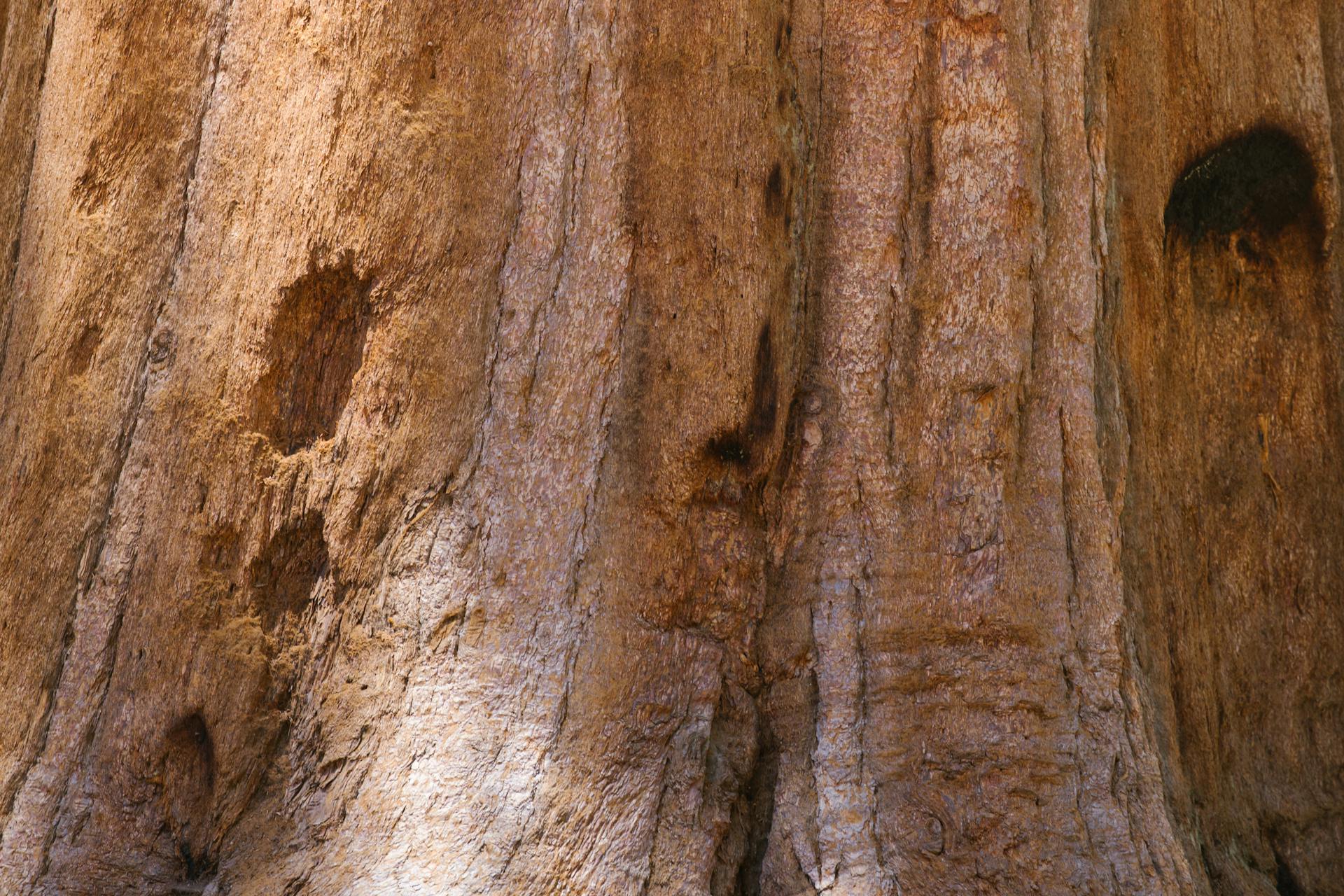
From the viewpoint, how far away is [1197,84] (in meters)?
1.93

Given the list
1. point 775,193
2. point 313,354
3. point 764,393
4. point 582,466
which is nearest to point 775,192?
point 775,193

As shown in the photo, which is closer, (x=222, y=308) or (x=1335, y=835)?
(x=222, y=308)

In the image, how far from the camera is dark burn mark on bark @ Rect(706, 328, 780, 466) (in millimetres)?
1554

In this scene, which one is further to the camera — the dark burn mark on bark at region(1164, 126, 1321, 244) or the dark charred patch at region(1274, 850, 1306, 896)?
the dark burn mark on bark at region(1164, 126, 1321, 244)

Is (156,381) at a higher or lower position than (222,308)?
lower

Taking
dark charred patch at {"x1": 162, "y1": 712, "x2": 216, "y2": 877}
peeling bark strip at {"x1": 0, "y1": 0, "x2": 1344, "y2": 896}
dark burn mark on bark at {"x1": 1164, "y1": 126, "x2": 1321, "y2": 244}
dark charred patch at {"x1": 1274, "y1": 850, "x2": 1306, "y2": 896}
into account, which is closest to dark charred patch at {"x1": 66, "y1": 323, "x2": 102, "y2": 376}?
peeling bark strip at {"x1": 0, "y1": 0, "x2": 1344, "y2": 896}

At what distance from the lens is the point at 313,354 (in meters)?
1.59

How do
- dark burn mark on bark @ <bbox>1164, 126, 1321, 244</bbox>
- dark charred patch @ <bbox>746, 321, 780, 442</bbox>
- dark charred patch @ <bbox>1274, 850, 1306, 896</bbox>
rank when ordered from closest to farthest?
dark charred patch @ <bbox>746, 321, 780, 442</bbox>
dark charred patch @ <bbox>1274, 850, 1306, 896</bbox>
dark burn mark on bark @ <bbox>1164, 126, 1321, 244</bbox>

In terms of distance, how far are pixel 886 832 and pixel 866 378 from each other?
2.03 feet

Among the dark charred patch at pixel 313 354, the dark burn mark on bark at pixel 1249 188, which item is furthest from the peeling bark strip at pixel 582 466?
the dark burn mark on bark at pixel 1249 188

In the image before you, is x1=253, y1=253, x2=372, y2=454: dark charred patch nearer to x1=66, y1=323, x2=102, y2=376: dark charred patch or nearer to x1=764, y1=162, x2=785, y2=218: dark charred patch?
x1=66, y1=323, x2=102, y2=376: dark charred patch

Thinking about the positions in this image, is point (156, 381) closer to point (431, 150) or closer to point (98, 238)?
point (98, 238)

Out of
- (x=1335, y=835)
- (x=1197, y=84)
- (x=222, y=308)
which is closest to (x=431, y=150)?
(x=222, y=308)

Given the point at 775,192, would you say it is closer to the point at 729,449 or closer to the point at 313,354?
the point at 729,449
